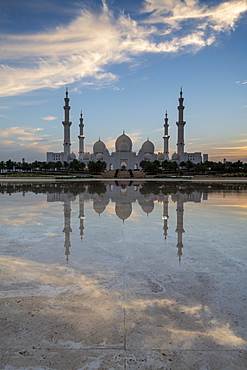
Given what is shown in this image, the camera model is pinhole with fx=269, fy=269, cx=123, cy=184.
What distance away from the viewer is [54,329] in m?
2.60

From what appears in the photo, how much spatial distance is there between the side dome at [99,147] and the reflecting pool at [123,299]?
8040 cm

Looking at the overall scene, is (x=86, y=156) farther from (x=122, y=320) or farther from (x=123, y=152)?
(x=122, y=320)

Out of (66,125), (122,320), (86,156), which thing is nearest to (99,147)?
(86,156)

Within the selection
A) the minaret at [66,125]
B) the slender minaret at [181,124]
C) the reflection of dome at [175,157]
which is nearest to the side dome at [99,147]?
the minaret at [66,125]

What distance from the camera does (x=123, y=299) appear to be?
10.4 feet

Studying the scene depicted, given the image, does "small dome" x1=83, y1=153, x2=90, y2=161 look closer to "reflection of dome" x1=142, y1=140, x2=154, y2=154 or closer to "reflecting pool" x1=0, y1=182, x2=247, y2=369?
"reflection of dome" x1=142, y1=140, x2=154, y2=154

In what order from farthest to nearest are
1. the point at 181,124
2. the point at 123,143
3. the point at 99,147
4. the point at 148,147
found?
the point at 148,147, the point at 99,147, the point at 123,143, the point at 181,124

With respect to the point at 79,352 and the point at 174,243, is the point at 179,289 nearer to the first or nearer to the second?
the point at 79,352

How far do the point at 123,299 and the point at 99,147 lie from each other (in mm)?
84317

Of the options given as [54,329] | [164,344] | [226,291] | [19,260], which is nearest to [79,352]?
[54,329]

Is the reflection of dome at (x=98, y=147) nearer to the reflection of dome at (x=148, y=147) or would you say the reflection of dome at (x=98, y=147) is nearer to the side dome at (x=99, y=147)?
the side dome at (x=99, y=147)

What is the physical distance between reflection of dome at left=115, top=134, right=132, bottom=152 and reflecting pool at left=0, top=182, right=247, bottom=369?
73581 millimetres

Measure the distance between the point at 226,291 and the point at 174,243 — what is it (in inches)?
82.1

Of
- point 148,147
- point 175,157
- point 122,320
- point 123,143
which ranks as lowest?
point 122,320
